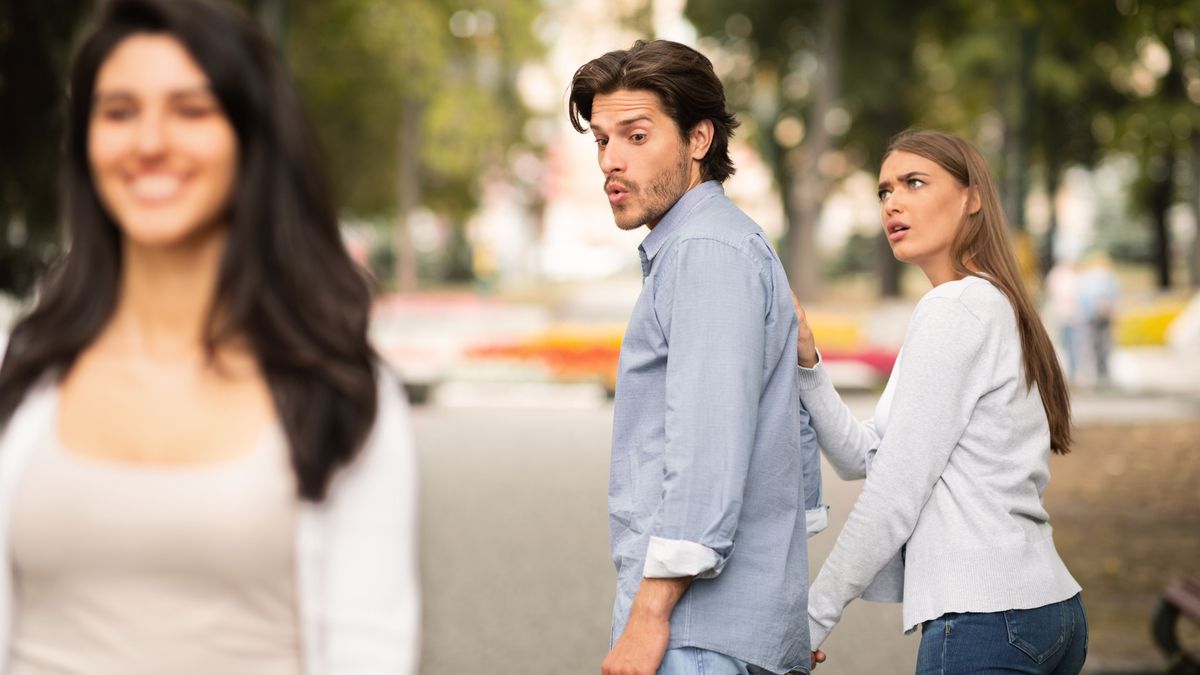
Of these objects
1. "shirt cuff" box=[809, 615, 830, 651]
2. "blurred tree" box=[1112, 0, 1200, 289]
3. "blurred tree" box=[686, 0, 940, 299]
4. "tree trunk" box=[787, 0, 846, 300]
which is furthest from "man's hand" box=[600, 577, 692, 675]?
"tree trunk" box=[787, 0, 846, 300]

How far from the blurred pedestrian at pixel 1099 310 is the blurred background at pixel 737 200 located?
1.6 inches

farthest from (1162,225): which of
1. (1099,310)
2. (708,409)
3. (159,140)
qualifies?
(159,140)

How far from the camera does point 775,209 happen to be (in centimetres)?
5084

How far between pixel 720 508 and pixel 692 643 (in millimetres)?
262

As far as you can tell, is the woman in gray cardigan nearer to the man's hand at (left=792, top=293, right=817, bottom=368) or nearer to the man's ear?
the man's hand at (left=792, top=293, right=817, bottom=368)

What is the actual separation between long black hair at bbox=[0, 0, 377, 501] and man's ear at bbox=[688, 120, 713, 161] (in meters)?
1.20

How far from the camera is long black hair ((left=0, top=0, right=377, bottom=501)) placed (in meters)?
1.99

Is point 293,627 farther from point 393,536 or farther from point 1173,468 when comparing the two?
point 1173,468

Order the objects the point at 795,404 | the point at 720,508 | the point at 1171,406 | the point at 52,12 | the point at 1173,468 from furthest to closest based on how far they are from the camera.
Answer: the point at 1171,406, the point at 52,12, the point at 1173,468, the point at 795,404, the point at 720,508

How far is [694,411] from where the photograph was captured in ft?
9.10

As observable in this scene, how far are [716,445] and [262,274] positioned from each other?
1011 mm

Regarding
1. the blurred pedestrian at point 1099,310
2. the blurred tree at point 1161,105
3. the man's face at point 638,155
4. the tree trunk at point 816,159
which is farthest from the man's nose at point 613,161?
the tree trunk at point 816,159

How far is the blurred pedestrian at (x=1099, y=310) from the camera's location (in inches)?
863

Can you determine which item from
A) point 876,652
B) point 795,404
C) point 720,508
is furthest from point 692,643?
point 876,652
